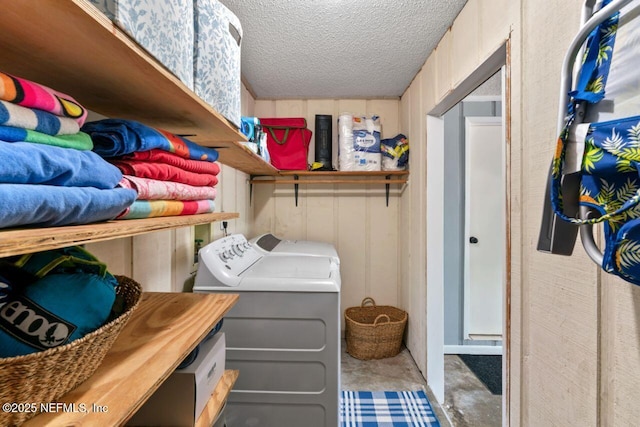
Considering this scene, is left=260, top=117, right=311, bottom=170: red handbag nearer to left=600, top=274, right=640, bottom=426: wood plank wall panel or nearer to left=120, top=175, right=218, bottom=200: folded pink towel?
left=120, top=175, right=218, bottom=200: folded pink towel

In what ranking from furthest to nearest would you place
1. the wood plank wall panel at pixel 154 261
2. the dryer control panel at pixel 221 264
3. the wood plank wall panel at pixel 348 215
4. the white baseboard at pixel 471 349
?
the wood plank wall panel at pixel 348 215 < the white baseboard at pixel 471 349 < the dryer control panel at pixel 221 264 < the wood plank wall panel at pixel 154 261

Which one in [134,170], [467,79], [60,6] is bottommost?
[134,170]

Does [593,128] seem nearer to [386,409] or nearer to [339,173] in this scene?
[386,409]

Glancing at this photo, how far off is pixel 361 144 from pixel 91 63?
2.19 metres

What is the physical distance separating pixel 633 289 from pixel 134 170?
1176mm

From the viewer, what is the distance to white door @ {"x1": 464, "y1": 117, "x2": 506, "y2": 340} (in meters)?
2.62

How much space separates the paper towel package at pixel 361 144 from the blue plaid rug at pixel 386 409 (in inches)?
68.0

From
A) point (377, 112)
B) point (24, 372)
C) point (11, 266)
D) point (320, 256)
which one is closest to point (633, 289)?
point (24, 372)

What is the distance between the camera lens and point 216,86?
3.08 feet

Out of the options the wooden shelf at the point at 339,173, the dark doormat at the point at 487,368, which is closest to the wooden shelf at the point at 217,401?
the wooden shelf at the point at 339,173

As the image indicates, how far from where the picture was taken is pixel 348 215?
9.46 feet

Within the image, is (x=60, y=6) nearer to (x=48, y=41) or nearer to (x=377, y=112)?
(x=48, y=41)

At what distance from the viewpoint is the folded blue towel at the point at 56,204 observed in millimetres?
359

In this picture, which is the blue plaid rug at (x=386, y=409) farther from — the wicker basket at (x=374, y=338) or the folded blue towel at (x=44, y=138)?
the folded blue towel at (x=44, y=138)
